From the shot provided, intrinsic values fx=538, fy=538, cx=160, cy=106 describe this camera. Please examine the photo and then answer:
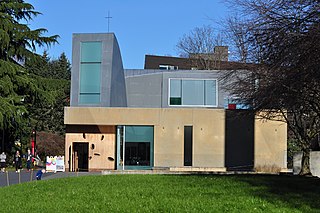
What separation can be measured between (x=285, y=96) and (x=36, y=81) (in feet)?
90.6

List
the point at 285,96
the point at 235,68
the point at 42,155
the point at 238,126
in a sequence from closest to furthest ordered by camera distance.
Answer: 1. the point at 285,96
2. the point at 235,68
3. the point at 238,126
4. the point at 42,155

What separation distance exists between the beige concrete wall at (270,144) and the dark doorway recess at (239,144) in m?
0.65

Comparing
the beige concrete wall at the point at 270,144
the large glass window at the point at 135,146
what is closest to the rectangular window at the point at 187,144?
the large glass window at the point at 135,146

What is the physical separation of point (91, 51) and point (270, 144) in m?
16.2

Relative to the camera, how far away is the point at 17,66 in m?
40.3

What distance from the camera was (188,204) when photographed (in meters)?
12.1

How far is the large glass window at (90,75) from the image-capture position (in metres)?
43.1

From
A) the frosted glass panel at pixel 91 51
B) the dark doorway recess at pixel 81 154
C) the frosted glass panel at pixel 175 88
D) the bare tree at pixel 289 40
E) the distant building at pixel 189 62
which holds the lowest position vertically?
the dark doorway recess at pixel 81 154

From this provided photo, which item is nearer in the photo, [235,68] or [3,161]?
[235,68]

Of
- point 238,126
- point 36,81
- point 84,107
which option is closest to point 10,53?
point 36,81

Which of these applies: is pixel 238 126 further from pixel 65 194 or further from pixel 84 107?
pixel 65 194

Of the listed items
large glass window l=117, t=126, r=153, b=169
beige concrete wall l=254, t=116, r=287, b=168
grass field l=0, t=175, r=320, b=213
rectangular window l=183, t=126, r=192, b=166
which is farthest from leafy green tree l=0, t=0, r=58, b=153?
grass field l=0, t=175, r=320, b=213

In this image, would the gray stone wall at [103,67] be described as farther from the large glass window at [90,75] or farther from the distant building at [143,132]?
the large glass window at [90,75]

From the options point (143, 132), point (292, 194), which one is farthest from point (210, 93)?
point (292, 194)
